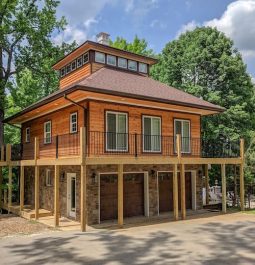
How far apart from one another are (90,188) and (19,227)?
3.38 meters

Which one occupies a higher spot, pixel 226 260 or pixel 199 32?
pixel 199 32

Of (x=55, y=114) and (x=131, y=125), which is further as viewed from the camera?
(x=55, y=114)

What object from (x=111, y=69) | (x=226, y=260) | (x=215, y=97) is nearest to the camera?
(x=226, y=260)

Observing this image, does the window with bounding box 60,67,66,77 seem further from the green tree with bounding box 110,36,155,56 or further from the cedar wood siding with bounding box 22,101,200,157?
the green tree with bounding box 110,36,155,56

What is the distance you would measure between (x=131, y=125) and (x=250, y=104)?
1718 cm

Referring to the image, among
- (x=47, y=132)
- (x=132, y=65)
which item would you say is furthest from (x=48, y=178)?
(x=132, y=65)

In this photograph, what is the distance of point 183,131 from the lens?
18.9 metres

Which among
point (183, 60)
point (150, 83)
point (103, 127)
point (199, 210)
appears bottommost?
point (199, 210)

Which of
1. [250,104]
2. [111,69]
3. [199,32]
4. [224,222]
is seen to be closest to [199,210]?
[224,222]

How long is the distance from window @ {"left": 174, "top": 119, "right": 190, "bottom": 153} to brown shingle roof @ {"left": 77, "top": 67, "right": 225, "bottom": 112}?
4.48ft

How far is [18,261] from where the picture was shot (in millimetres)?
9258

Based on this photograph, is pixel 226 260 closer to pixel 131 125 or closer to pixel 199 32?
pixel 131 125

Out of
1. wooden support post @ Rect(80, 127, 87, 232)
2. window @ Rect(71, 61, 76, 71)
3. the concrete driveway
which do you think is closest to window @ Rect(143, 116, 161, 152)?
the concrete driveway

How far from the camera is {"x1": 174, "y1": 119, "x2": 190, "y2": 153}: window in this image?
1858cm
